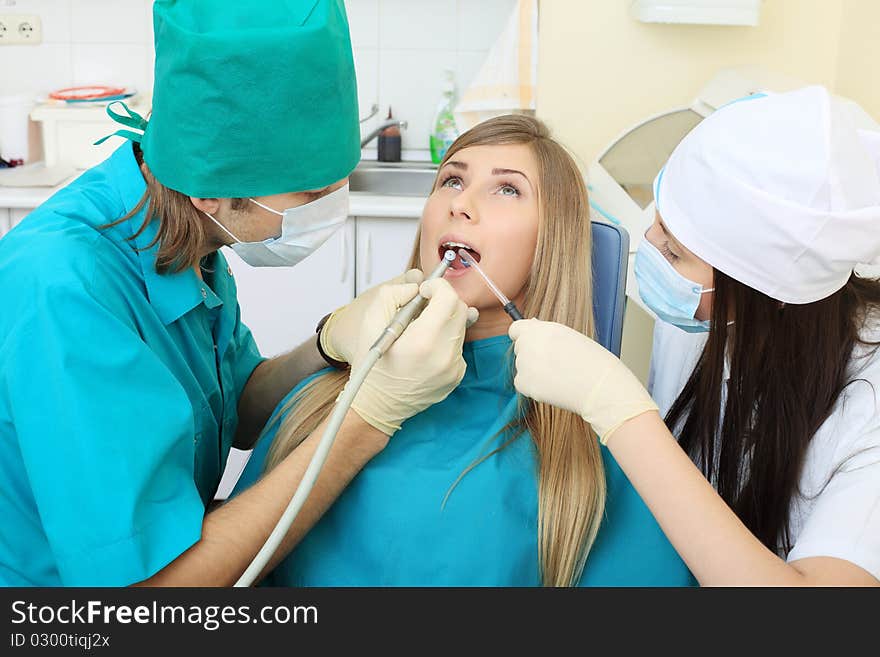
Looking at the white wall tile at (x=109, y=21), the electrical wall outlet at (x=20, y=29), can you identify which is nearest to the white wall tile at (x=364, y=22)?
the white wall tile at (x=109, y=21)

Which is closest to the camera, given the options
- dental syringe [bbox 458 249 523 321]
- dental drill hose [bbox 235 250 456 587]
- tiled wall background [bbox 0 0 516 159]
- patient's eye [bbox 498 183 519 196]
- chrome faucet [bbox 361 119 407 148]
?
dental drill hose [bbox 235 250 456 587]

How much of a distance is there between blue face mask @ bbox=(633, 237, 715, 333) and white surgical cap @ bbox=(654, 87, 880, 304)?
0.25 feet

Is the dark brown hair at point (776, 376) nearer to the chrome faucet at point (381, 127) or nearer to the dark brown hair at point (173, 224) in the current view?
the dark brown hair at point (173, 224)

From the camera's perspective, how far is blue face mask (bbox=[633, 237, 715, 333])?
4.64ft

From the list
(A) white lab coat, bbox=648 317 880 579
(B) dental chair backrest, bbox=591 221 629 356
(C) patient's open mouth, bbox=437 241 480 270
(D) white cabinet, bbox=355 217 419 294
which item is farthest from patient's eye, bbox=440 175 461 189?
(D) white cabinet, bbox=355 217 419 294

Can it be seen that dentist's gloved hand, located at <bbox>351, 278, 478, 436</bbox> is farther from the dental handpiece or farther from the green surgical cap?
the green surgical cap

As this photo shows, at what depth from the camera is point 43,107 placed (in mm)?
3123

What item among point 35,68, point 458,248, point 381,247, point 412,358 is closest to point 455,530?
point 412,358

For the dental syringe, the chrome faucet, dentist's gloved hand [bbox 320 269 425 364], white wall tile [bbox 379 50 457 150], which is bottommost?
dentist's gloved hand [bbox 320 269 425 364]

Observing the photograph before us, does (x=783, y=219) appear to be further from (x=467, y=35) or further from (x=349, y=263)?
(x=467, y=35)

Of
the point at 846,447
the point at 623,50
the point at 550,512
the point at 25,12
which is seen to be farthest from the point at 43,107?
the point at 846,447

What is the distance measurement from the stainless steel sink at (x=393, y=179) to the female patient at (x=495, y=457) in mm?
1504

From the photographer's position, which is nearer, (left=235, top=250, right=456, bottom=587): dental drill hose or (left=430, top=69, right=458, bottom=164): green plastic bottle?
(left=235, top=250, right=456, bottom=587): dental drill hose

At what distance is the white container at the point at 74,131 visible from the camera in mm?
3070
